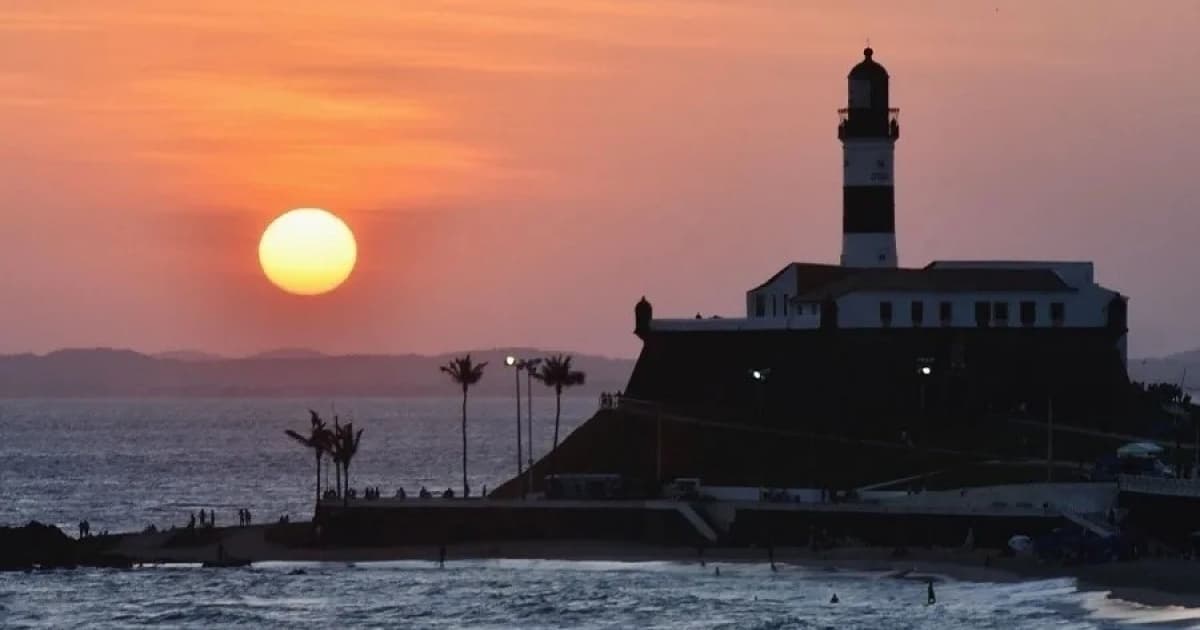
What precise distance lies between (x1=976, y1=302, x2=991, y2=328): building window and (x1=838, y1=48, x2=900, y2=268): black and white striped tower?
355 inches

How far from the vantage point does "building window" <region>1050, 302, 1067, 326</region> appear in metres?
116

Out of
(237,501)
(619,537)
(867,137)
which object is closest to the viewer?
(619,537)

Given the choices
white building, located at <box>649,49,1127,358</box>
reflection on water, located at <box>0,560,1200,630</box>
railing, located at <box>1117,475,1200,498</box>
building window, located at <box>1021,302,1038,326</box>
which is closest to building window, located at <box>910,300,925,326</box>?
white building, located at <box>649,49,1127,358</box>

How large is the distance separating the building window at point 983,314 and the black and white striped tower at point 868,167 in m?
9.01

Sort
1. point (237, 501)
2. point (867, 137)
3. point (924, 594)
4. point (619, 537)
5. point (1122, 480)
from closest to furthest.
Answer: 1. point (924, 594)
2. point (1122, 480)
3. point (619, 537)
4. point (867, 137)
5. point (237, 501)

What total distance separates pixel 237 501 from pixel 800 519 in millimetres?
68786

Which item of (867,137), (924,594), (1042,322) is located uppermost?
(867,137)

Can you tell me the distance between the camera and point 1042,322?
116m

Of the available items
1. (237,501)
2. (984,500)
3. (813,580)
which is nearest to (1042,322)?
(984,500)

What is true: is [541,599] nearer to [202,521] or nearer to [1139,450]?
[1139,450]

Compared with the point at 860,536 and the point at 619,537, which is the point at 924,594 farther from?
the point at 619,537

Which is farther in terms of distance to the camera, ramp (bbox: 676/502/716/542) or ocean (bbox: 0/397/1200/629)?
ramp (bbox: 676/502/716/542)

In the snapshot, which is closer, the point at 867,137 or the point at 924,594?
the point at 924,594

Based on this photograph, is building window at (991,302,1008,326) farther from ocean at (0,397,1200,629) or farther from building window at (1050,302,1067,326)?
ocean at (0,397,1200,629)
